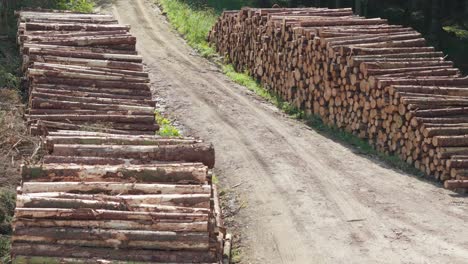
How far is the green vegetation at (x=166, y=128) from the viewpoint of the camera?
19.4 m

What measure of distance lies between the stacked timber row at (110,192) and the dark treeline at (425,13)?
19483 millimetres

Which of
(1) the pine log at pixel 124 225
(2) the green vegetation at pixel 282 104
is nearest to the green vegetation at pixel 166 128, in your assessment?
(2) the green vegetation at pixel 282 104

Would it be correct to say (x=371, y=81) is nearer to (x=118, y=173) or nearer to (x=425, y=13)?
(x=118, y=173)

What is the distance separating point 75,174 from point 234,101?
12.4 metres

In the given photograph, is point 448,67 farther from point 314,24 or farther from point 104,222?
point 104,222

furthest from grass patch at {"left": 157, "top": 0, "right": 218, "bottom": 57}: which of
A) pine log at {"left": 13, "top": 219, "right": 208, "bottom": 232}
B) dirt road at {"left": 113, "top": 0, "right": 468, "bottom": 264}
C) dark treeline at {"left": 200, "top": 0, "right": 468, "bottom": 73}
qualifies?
pine log at {"left": 13, "top": 219, "right": 208, "bottom": 232}

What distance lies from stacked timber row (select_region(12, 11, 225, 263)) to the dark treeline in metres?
19.5

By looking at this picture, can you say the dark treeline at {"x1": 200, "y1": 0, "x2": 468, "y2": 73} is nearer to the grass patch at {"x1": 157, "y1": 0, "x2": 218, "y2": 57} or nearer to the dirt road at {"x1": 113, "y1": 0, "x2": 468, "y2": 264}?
the grass patch at {"x1": 157, "y1": 0, "x2": 218, "y2": 57}

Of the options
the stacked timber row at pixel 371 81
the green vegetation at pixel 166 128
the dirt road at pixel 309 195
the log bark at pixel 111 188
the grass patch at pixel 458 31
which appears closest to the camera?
the log bark at pixel 111 188

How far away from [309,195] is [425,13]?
20500mm

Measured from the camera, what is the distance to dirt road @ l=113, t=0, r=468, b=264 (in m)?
13.6

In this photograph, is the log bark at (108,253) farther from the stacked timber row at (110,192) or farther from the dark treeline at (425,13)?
the dark treeline at (425,13)

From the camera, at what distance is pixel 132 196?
438 inches

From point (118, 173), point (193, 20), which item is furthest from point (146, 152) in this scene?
point (193, 20)
